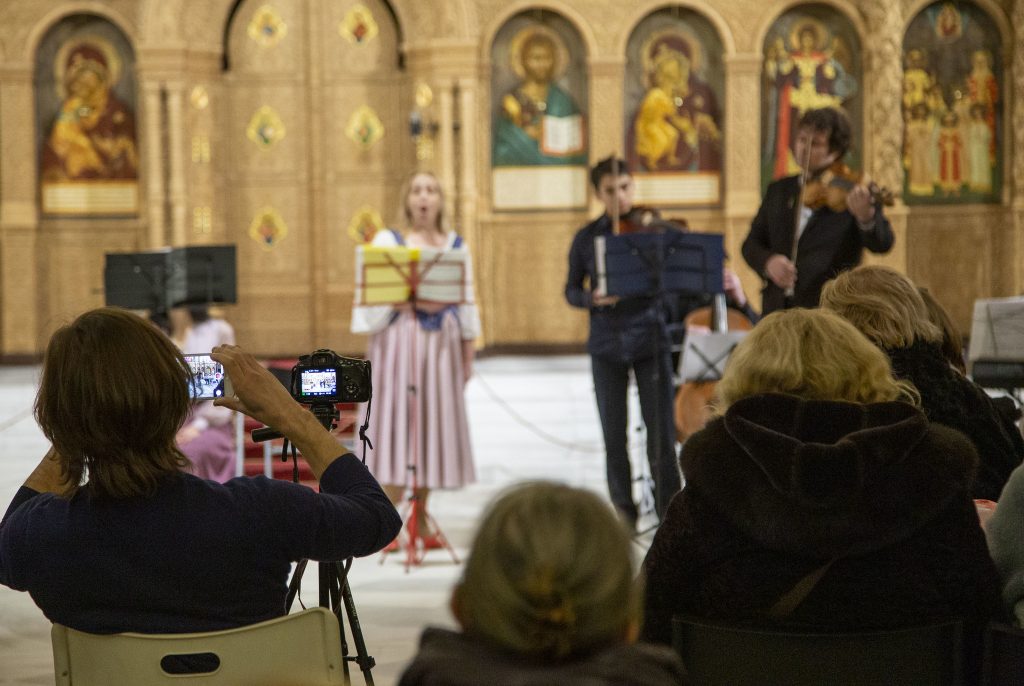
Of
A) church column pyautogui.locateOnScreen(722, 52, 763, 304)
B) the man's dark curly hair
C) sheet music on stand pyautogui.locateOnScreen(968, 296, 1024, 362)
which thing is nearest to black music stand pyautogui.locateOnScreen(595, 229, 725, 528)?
the man's dark curly hair

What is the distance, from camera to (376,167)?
44.3 ft

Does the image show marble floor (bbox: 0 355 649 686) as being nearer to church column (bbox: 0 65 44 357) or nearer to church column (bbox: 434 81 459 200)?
church column (bbox: 0 65 44 357)

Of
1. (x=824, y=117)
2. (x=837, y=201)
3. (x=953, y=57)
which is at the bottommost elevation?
(x=837, y=201)

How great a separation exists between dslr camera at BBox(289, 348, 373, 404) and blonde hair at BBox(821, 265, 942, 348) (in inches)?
50.8

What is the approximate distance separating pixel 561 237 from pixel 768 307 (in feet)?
25.7

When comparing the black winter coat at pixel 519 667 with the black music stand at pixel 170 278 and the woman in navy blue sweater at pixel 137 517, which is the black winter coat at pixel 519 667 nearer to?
the woman in navy blue sweater at pixel 137 517

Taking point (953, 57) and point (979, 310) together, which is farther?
point (953, 57)

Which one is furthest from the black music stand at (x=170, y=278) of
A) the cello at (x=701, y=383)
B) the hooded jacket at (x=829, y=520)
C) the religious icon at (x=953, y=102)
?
the religious icon at (x=953, y=102)

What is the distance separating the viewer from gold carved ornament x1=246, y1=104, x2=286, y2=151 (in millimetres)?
13469

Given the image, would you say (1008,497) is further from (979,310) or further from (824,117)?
(979,310)

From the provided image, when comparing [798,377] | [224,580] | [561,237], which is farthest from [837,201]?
[561,237]

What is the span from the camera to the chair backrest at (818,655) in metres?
2.15

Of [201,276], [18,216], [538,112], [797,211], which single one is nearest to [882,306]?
[797,211]

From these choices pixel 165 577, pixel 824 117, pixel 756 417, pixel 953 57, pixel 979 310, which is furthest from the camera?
pixel 953 57
